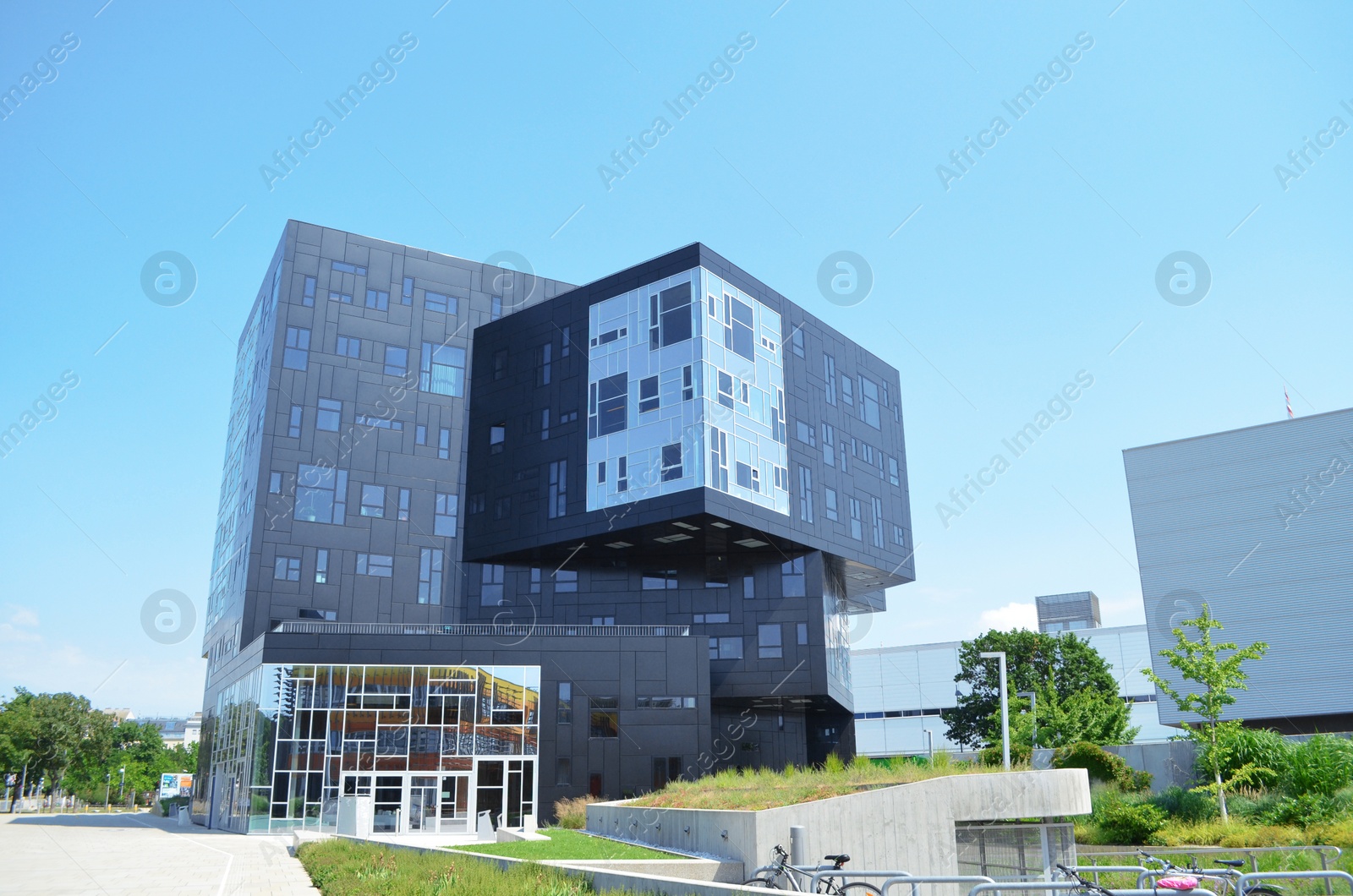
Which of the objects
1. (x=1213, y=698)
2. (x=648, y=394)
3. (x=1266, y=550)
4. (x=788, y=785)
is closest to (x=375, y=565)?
(x=648, y=394)

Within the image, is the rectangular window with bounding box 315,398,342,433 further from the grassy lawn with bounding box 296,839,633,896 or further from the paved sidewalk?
the grassy lawn with bounding box 296,839,633,896

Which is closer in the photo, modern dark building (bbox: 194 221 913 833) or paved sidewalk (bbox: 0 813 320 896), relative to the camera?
paved sidewalk (bbox: 0 813 320 896)

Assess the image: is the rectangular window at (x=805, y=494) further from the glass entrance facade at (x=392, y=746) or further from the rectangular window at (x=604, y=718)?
the glass entrance facade at (x=392, y=746)

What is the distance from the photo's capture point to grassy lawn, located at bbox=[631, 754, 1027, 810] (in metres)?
21.2

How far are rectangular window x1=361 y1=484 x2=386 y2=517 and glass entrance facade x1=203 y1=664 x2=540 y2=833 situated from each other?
9721mm

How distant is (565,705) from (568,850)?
2229 centimetres

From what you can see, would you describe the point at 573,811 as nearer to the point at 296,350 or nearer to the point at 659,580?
the point at 659,580

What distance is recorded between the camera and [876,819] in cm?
2145

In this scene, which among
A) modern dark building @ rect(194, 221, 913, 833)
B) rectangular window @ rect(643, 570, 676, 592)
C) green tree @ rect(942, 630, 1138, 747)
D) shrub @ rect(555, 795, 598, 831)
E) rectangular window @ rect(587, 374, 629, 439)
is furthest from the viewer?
green tree @ rect(942, 630, 1138, 747)

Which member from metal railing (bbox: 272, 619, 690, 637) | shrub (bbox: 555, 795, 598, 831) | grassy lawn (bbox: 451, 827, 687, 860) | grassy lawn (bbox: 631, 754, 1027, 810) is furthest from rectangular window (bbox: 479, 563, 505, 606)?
grassy lawn (bbox: 451, 827, 687, 860)

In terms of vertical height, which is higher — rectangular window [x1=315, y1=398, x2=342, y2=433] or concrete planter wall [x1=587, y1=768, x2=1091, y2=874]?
rectangular window [x1=315, y1=398, x2=342, y2=433]

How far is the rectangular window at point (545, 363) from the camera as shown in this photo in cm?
5041

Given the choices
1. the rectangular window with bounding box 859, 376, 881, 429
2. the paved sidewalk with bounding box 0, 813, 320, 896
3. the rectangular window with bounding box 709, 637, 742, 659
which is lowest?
the paved sidewalk with bounding box 0, 813, 320, 896

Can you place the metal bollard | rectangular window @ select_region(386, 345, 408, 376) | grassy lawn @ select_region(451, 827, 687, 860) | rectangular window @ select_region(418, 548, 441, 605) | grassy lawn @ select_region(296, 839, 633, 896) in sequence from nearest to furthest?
grassy lawn @ select_region(296, 839, 633, 896)
the metal bollard
grassy lawn @ select_region(451, 827, 687, 860)
rectangular window @ select_region(418, 548, 441, 605)
rectangular window @ select_region(386, 345, 408, 376)
